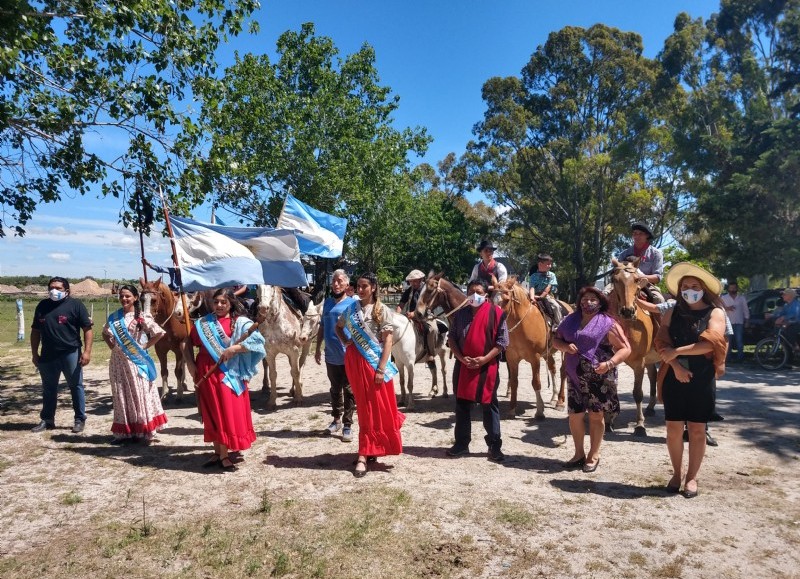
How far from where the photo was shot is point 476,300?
20.2 ft

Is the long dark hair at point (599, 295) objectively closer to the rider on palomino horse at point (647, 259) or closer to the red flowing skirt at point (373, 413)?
the rider on palomino horse at point (647, 259)

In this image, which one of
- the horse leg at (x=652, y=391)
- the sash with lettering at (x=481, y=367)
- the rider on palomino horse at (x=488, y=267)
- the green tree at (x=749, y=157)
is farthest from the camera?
the green tree at (x=749, y=157)

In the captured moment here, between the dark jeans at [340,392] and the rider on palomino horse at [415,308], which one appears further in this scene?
the rider on palomino horse at [415,308]

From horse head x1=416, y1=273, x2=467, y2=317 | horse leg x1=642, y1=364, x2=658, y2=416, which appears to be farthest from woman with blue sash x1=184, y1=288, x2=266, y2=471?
horse leg x1=642, y1=364, x2=658, y2=416

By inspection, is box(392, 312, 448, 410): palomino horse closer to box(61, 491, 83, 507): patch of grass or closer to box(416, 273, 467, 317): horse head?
box(416, 273, 467, 317): horse head

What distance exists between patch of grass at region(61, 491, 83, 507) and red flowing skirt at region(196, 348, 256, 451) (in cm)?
127

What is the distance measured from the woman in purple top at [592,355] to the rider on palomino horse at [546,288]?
310cm

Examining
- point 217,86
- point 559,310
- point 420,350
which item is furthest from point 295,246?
point 559,310

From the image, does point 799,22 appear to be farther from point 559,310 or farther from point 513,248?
point 513,248

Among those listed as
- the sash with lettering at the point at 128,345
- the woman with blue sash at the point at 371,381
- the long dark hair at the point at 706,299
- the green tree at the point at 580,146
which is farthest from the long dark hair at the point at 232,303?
the green tree at the point at 580,146

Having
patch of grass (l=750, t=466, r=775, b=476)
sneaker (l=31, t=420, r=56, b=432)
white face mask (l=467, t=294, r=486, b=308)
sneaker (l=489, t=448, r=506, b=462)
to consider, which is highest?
white face mask (l=467, t=294, r=486, b=308)

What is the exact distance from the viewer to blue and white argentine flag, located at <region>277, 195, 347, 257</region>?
998cm

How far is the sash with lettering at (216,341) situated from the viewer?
5.70 meters

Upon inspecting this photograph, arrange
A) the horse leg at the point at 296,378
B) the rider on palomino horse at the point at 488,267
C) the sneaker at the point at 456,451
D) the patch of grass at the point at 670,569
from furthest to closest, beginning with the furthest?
the horse leg at the point at 296,378 → the rider on palomino horse at the point at 488,267 → the sneaker at the point at 456,451 → the patch of grass at the point at 670,569
